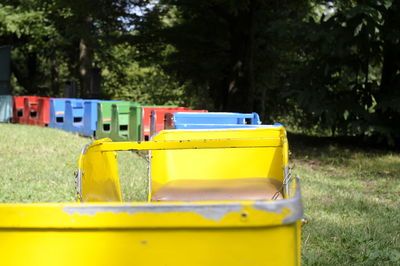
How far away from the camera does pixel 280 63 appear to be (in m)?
18.8

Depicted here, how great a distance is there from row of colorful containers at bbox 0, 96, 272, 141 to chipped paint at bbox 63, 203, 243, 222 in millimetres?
4323

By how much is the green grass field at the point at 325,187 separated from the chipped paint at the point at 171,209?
2.68 meters

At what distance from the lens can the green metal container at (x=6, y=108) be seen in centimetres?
1892

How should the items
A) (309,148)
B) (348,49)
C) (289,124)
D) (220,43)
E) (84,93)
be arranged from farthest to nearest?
(289,124)
(84,93)
(220,43)
(309,148)
(348,49)

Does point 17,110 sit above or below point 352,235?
above

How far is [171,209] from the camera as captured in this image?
1.62 metres

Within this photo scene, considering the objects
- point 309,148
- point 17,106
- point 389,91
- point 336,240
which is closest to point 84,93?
point 17,106

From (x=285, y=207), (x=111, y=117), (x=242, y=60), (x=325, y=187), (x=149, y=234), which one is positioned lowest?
(x=325, y=187)

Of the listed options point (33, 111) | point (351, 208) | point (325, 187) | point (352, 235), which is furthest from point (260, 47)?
point (352, 235)

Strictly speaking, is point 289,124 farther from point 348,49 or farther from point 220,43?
point 348,49

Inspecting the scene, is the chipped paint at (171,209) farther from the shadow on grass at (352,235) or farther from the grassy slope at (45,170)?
the grassy slope at (45,170)

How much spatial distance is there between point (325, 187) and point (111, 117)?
654 cm

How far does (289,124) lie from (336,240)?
19.6 meters

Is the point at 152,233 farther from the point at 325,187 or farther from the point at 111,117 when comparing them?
the point at 111,117
